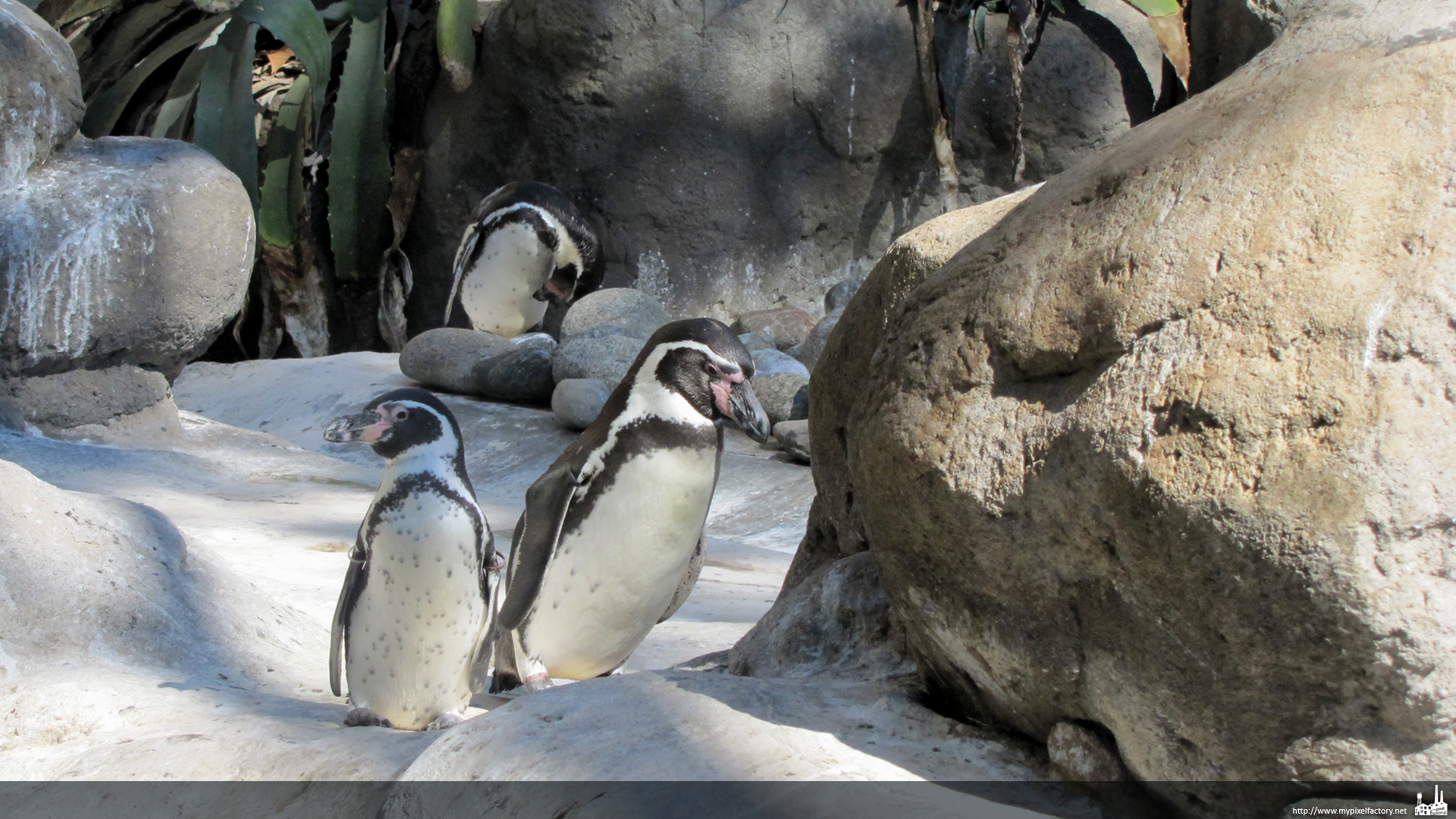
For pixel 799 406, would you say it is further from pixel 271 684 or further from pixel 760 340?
pixel 271 684

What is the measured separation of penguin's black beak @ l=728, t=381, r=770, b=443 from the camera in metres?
2.85

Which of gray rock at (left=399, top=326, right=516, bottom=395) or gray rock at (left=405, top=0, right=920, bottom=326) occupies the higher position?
gray rock at (left=405, top=0, right=920, bottom=326)

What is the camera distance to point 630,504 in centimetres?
287

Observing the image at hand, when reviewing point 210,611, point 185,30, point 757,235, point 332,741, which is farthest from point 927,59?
point 332,741

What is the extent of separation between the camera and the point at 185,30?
377 inches

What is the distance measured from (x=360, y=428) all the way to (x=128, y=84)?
26.3 ft

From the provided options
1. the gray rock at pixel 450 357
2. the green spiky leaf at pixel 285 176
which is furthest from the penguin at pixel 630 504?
the green spiky leaf at pixel 285 176

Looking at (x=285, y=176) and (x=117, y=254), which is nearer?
(x=117, y=254)

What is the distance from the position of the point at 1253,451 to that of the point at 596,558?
5.78ft

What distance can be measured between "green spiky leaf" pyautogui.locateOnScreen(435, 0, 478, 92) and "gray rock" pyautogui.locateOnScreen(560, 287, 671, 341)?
2217mm

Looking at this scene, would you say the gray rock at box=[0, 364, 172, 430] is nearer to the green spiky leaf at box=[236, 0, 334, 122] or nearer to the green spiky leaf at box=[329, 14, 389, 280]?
the green spiky leaf at box=[329, 14, 389, 280]

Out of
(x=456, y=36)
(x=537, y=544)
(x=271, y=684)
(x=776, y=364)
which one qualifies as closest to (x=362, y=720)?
(x=271, y=684)

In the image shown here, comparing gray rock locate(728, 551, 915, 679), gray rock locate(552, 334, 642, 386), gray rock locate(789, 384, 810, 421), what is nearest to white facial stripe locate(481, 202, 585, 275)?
gray rock locate(552, 334, 642, 386)

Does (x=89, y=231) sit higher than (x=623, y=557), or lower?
higher
